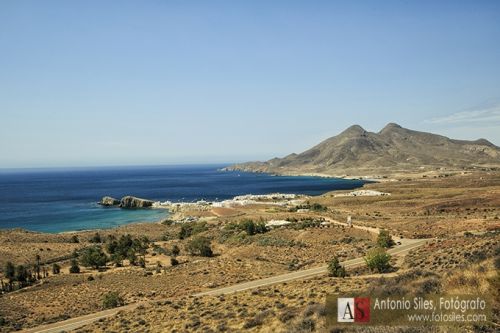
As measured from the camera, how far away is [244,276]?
32844mm

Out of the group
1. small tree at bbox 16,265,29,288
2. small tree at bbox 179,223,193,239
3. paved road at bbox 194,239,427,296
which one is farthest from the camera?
small tree at bbox 179,223,193,239

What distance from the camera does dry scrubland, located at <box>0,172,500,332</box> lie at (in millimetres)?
17906

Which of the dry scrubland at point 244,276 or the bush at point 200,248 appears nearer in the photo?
the dry scrubland at point 244,276

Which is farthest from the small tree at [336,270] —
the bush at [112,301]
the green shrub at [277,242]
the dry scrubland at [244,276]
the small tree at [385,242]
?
the bush at [112,301]

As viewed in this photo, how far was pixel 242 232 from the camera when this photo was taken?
180ft

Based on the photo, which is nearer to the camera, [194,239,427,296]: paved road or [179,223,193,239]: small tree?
[194,239,427,296]: paved road

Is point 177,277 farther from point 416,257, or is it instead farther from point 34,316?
point 416,257

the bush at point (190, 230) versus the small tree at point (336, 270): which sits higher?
the small tree at point (336, 270)

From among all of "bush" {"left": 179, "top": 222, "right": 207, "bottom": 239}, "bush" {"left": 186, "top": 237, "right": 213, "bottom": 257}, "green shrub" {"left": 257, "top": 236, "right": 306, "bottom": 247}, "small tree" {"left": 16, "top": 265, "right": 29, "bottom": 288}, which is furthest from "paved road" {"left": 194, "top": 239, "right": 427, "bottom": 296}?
"bush" {"left": 179, "top": 222, "right": 207, "bottom": 239}

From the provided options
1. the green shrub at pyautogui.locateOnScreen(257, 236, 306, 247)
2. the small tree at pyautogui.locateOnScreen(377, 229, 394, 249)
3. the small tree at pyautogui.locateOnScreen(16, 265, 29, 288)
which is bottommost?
the small tree at pyautogui.locateOnScreen(16, 265, 29, 288)

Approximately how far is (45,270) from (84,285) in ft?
30.9

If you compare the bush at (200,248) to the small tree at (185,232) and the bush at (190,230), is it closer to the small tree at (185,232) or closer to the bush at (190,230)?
the small tree at (185,232)

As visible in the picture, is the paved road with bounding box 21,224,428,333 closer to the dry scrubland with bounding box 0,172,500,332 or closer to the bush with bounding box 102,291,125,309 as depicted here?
the bush with bounding box 102,291,125,309

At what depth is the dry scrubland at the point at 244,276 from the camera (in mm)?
17906
